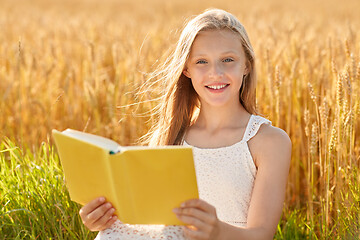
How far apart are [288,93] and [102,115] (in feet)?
3.83

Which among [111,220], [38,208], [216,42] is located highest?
[216,42]

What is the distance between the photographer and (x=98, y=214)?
51.7 inches

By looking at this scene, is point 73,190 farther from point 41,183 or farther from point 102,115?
point 102,115

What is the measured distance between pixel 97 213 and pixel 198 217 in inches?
11.3

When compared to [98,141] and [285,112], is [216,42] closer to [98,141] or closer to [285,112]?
[98,141]

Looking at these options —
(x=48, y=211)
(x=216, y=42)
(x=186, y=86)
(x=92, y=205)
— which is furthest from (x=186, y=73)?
(x=48, y=211)

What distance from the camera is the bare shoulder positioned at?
149 centimetres

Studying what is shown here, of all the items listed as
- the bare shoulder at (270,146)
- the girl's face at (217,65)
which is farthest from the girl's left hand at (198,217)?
the girl's face at (217,65)

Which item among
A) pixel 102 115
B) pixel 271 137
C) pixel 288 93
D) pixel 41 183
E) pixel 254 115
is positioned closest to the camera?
pixel 271 137

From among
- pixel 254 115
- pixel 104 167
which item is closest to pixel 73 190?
pixel 104 167

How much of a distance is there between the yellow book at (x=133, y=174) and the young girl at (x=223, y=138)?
82 mm

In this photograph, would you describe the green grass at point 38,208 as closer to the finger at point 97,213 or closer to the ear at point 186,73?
the finger at point 97,213

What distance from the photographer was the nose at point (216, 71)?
154 cm

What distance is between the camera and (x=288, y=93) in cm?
244
